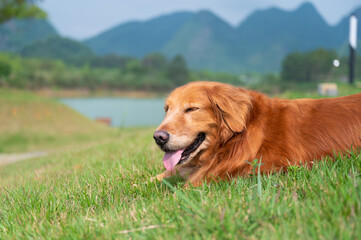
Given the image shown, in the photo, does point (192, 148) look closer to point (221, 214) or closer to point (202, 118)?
point (202, 118)

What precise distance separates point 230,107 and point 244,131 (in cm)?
24

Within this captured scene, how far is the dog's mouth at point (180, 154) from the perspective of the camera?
2.68 metres

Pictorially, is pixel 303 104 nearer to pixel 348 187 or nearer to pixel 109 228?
pixel 348 187

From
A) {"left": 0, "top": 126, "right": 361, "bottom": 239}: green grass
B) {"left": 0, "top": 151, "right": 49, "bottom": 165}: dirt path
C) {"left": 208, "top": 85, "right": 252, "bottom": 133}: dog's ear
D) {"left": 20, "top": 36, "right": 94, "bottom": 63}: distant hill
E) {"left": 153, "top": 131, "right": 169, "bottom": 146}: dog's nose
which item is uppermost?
{"left": 20, "top": 36, "right": 94, "bottom": 63}: distant hill

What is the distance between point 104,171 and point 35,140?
12630 mm

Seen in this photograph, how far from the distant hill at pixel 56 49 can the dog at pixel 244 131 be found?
148 metres

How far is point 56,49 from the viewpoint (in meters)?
151

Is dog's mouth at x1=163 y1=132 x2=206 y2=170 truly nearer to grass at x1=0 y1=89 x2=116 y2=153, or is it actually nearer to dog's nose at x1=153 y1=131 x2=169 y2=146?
dog's nose at x1=153 y1=131 x2=169 y2=146

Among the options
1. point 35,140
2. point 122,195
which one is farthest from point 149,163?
point 35,140

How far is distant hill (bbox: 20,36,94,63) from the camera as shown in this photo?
145850 millimetres

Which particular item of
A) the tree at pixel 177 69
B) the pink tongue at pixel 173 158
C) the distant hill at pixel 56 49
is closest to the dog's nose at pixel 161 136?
the pink tongue at pixel 173 158

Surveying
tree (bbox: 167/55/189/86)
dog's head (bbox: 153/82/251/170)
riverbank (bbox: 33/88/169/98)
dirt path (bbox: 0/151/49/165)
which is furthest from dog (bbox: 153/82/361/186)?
tree (bbox: 167/55/189/86)

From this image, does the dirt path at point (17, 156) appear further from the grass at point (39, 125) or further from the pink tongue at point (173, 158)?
the pink tongue at point (173, 158)

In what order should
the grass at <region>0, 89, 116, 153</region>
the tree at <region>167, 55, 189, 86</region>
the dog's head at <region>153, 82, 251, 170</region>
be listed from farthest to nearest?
1. the tree at <region>167, 55, 189, 86</region>
2. the grass at <region>0, 89, 116, 153</region>
3. the dog's head at <region>153, 82, 251, 170</region>
